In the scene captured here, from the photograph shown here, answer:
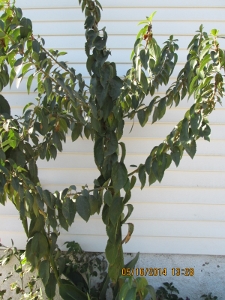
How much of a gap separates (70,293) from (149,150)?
4.15 ft

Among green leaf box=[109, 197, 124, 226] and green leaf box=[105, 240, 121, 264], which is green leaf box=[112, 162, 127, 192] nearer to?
green leaf box=[109, 197, 124, 226]

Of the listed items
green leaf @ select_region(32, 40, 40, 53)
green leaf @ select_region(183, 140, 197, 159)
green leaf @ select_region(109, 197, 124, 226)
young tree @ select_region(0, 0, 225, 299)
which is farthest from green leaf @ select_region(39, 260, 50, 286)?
green leaf @ select_region(32, 40, 40, 53)

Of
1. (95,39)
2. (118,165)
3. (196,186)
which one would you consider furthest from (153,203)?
(95,39)

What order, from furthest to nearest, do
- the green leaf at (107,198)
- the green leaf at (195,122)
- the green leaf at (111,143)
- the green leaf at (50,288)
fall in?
the green leaf at (50,288) → the green leaf at (111,143) → the green leaf at (107,198) → the green leaf at (195,122)

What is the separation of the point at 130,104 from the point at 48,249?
110 cm

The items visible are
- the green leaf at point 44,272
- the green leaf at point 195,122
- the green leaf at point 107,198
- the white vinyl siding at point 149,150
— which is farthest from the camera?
the white vinyl siding at point 149,150

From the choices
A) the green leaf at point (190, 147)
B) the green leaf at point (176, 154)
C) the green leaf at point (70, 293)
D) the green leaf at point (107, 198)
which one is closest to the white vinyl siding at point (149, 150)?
the green leaf at point (70, 293)

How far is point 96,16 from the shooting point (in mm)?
2535

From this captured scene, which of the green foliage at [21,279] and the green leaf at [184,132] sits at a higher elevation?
the green leaf at [184,132]

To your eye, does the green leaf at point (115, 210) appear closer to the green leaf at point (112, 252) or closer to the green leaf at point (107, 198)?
the green leaf at point (107, 198)

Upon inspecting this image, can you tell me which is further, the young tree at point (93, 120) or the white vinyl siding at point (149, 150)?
the white vinyl siding at point (149, 150)

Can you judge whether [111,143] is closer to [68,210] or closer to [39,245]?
[68,210]

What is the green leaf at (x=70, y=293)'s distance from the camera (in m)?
2.75

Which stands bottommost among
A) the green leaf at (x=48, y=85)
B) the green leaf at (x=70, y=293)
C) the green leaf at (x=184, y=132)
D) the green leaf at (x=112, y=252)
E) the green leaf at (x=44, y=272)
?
the green leaf at (x=70, y=293)
